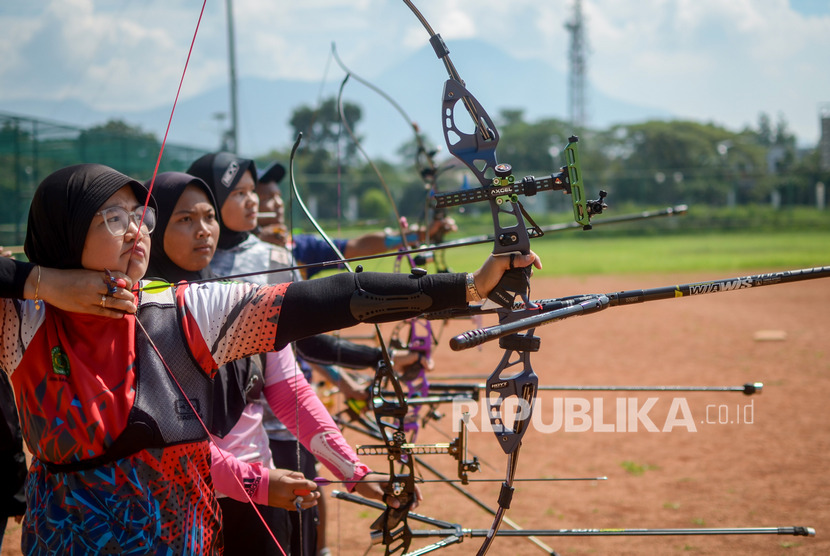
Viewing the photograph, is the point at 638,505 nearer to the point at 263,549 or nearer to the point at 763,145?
the point at 263,549

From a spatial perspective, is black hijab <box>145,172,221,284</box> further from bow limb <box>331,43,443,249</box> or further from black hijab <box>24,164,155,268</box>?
bow limb <box>331,43,443,249</box>

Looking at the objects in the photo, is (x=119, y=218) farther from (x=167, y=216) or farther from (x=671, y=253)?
(x=671, y=253)

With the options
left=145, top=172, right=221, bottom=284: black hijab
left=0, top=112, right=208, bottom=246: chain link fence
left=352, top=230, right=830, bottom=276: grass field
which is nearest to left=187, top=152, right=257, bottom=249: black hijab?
left=145, top=172, right=221, bottom=284: black hijab

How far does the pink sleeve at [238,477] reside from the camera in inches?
79.0

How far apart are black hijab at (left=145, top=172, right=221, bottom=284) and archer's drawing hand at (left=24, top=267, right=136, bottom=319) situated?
714 mm

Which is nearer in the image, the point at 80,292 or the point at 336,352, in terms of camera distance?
the point at 80,292

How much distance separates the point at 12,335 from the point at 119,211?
379 millimetres

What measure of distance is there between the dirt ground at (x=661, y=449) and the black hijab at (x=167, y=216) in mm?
1298

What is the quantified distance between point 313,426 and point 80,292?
93 cm

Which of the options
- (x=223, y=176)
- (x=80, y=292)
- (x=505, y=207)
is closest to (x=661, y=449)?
(x=223, y=176)

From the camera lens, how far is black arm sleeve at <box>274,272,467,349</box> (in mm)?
1691

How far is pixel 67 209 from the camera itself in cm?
161

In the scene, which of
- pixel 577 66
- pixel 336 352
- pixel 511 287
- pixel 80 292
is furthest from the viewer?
pixel 577 66

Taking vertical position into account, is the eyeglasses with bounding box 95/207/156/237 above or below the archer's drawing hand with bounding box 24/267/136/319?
above
